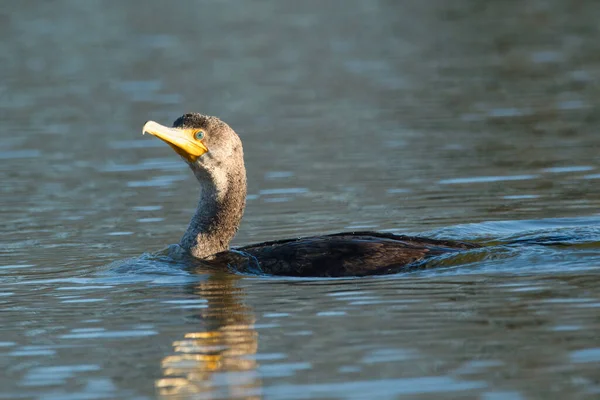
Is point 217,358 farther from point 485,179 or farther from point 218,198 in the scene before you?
point 485,179

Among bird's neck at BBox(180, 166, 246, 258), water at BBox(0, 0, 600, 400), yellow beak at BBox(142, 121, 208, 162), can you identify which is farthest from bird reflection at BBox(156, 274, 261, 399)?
yellow beak at BBox(142, 121, 208, 162)

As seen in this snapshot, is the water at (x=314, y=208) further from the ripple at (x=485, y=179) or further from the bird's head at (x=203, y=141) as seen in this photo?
the bird's head at (x=203, y=141)

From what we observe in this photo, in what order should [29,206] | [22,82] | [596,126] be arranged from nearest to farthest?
1. [29,206]
2. [596,126]
3. [22,82]

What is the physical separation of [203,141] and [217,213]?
0.74 m

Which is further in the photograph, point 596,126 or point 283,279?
point 596,126

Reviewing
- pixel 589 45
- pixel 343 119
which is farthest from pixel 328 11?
pixel 343 119

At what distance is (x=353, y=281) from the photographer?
10.3 metres

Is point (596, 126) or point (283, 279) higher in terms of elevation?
point (596, 126)

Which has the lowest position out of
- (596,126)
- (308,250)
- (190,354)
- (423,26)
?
(190,354)

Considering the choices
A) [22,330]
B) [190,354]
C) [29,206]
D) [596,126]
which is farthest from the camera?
[596,126]

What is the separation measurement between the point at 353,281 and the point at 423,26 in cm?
2326

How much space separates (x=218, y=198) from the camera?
37.7 feet

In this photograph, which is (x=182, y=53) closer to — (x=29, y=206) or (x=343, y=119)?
(x=343, y=119)

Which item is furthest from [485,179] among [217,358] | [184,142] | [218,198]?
[217,358]
